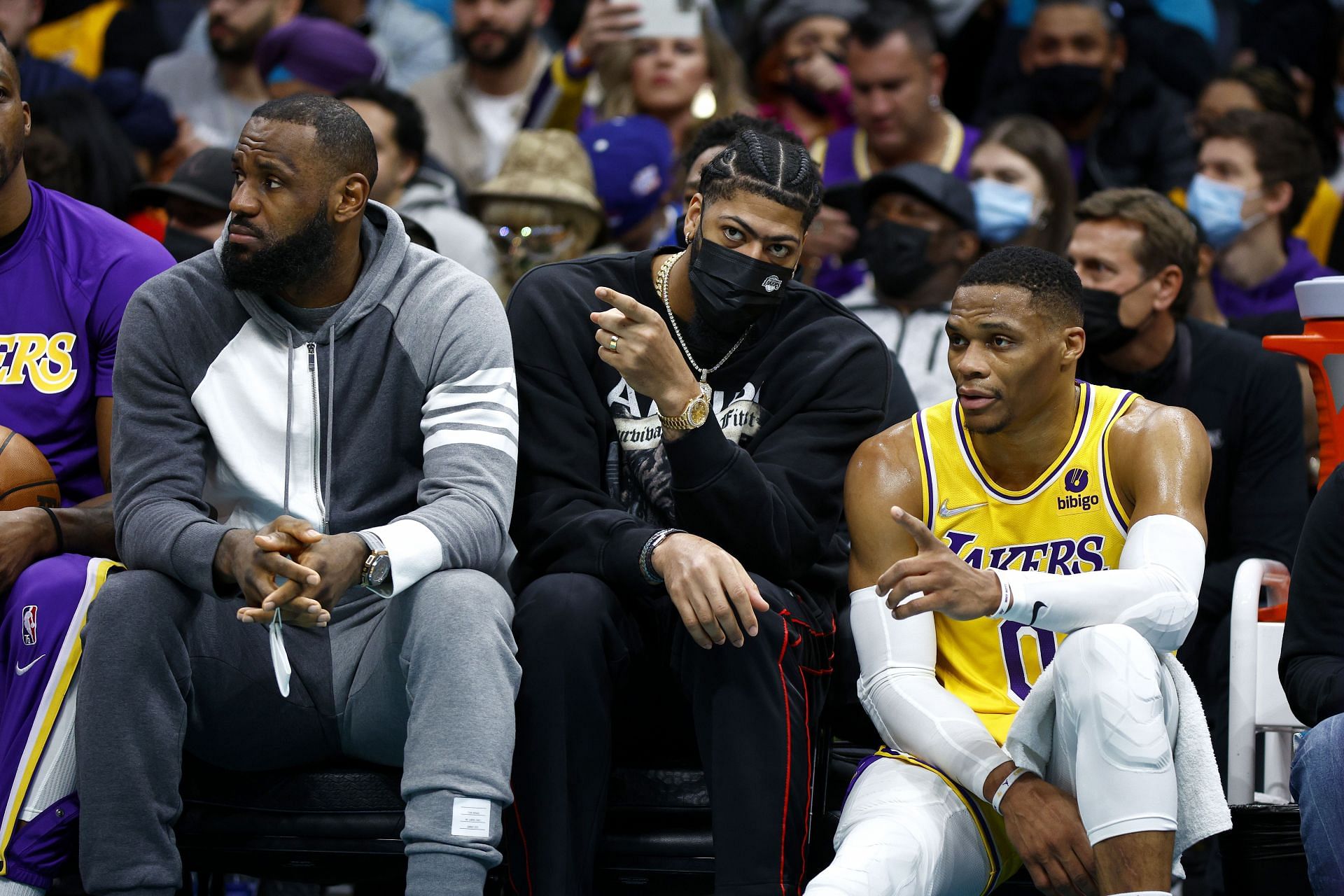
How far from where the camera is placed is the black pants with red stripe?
3191 millimetres

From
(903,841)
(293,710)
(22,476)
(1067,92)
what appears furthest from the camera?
(1067,92)

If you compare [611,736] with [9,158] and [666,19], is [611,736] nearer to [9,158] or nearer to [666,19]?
A: [9,158]

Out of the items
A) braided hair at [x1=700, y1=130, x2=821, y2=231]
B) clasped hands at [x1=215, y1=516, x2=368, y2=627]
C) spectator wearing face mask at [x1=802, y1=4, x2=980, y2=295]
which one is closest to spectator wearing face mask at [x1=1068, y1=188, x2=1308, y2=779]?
spectator wearing face mask at [x1=802, y1=4, x2=980, y2=295]

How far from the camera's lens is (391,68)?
7836mm

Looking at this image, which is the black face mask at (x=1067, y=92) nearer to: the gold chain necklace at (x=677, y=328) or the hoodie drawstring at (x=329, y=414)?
the gold chain necklace at (x=677, y=328)

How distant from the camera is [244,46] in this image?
7.14 metres

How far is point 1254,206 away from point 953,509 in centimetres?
305

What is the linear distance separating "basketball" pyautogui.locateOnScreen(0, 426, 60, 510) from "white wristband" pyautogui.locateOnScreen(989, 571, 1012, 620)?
6.66 ft

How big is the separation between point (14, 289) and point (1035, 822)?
254cm

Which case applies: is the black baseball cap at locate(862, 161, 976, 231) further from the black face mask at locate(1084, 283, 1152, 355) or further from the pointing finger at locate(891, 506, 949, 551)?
the pointing finger at locate(891, 506, 949, 551)

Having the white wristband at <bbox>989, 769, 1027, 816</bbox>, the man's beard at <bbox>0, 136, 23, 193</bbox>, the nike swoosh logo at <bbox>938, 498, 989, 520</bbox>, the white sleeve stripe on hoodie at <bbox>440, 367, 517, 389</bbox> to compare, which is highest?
the man's beard at <bbox>0, 136, 23, 193</bbox>

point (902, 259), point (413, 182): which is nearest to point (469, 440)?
point (902, 259)

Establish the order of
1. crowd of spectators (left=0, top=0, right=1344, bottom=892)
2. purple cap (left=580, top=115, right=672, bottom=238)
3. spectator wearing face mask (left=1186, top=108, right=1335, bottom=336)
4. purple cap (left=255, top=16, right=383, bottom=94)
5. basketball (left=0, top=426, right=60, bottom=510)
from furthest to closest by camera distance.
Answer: purple cap (left=255, top=16, right=383, bottom=94) < spectator wearing face mask (left=1186, top=108, right=1335, bottom=336) < purple cap (left=580, top=115, right=672, bottom=238) < crowd of spectators (left=0, top=0, right=1344, bottom=892) < basketball (left=0, top=426, right=60, bottom=510)

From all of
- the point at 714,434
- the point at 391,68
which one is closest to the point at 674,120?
the point at 391,68
